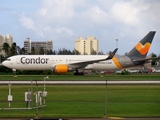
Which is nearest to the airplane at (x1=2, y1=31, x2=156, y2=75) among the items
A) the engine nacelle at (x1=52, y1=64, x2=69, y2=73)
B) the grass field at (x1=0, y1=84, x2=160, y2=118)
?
the engine nacelle at (x1=52, y1=64, x2=69, y2=73)

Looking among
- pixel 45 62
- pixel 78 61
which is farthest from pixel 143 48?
pixel 45 62

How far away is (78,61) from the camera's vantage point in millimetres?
67562

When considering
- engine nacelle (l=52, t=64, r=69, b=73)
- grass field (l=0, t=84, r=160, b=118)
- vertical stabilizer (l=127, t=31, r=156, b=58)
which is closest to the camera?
grass field (l=0, t=84, r=160, b=118)

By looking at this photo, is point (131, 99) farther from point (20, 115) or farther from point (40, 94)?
point (20, 115)

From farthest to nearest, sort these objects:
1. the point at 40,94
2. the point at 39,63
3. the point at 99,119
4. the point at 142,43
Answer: the point at 142,43, the point at 39,63, the point at 40,94, the point at 99,119

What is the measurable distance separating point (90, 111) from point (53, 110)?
6.75 feet

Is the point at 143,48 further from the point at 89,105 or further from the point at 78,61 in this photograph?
the point at 89,105

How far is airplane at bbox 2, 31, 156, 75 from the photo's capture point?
6494 centimetres

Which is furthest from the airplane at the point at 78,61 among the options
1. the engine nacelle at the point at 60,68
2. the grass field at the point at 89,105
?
the grass field at the point at 89,105

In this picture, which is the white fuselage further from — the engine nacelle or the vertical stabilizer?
the vertical stabilizer

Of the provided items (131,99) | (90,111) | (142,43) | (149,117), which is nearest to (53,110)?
(90,111)

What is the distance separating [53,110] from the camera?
2253 centimetres

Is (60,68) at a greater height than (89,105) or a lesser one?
greater

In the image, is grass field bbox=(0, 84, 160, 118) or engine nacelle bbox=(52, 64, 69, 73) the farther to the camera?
engine nacelle bbox=(52, 64, 69, 73)
